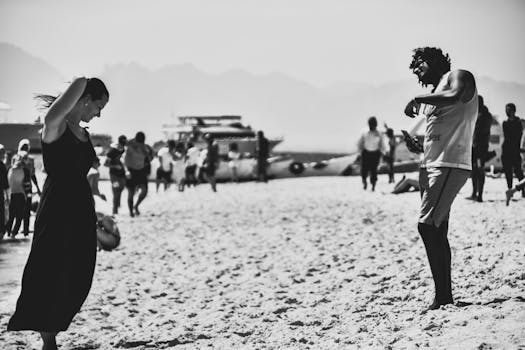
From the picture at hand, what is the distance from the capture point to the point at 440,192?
17.5 feet

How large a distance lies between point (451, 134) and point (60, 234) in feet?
9.09

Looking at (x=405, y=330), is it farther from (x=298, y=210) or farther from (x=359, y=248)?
(x=298, y=210)

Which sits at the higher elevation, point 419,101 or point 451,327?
point 419,101

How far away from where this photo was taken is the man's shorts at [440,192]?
210 inches

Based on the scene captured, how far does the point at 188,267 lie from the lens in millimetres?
10008

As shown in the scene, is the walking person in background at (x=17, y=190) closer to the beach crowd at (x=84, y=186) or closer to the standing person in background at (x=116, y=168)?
the standing person in background at (x=116, y=168)

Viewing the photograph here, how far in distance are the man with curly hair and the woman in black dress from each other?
2.34 meters

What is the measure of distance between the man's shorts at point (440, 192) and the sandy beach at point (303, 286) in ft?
2.26

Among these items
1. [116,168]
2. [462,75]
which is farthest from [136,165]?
[462,75]

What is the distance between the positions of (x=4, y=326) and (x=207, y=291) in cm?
249

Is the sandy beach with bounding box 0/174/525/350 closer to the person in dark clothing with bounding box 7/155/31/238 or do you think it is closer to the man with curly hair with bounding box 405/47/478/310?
the man with curly hair with bounding box 405/47/478/310

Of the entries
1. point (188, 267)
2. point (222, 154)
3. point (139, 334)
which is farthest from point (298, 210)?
point (222, 154)

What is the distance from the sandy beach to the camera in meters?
5.43

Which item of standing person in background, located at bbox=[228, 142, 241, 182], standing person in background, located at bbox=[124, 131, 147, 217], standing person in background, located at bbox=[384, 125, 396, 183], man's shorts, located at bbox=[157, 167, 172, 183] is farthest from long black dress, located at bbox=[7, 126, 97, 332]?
standing person in background, located at bbox=[228, 142, 241, 182]
